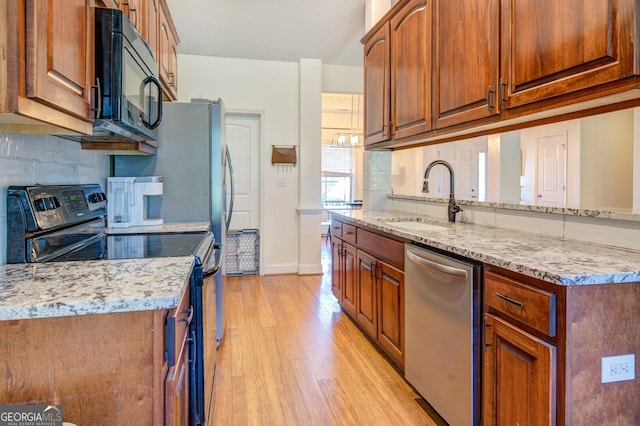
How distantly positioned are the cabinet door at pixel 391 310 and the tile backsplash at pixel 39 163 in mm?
1753

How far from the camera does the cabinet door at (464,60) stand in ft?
6.29

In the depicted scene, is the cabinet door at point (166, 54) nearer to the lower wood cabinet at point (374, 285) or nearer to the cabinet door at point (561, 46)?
the lower wood cabinet at point (374, 285)

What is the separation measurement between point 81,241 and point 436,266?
1561 mm

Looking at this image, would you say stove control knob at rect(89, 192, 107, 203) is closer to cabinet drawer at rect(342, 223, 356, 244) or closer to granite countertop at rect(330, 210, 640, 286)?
granite countertop at rect(330, 210, 640, 286)

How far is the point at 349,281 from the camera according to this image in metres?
3.14

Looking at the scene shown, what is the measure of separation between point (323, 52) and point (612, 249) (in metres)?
3.85

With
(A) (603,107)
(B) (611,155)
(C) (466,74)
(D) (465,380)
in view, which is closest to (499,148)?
(B) (611,155)

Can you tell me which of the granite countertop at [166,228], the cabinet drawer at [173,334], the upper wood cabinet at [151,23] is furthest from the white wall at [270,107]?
the cabinet drawer at [173,334]


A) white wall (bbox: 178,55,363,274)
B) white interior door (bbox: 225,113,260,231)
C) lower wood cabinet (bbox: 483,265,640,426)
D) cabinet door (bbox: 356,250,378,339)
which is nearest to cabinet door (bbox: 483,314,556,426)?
lower wood cabinet (bbox: 483,265,640,426)

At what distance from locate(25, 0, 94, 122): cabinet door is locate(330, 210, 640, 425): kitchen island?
4.72 ft

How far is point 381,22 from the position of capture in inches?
121

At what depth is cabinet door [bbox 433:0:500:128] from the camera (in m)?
1.92

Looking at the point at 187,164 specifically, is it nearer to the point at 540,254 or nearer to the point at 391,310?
the point at 391,310

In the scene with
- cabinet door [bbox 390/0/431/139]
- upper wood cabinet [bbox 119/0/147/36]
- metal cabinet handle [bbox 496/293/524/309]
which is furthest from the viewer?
cabinet door [bbox 390/0/431/139]
